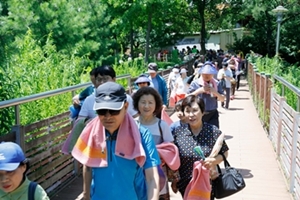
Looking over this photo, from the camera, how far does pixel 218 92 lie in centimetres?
582

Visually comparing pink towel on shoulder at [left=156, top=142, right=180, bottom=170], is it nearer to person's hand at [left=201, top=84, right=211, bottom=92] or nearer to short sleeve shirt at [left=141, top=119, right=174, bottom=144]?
short sleeve shirt at [left=141, top=119, right=174, bottom=144]

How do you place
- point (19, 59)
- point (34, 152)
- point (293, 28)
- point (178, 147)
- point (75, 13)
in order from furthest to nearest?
1. point (293, 28)
2. point (75, 13)
3. point (19, 59)
4. point (34, 152)
5. point (178, 147)

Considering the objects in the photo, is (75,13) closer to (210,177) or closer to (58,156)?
(58,156)

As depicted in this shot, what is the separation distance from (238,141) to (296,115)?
361 centimetres

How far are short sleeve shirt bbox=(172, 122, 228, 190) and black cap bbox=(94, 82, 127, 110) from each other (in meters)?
1.32

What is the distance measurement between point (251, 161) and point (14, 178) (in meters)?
5.52

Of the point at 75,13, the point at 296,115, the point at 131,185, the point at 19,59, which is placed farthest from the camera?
the point at 75,13

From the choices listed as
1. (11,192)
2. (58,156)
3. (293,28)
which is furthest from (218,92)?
(293,28)

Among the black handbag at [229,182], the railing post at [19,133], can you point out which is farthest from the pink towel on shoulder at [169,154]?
the railing post at [19,133]

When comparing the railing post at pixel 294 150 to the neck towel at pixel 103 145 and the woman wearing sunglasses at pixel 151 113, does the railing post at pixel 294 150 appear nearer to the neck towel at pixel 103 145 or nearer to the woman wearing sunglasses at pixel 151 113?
the woman wearing sunglasses at pixel 151 113

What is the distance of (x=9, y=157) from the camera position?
2.19 meters

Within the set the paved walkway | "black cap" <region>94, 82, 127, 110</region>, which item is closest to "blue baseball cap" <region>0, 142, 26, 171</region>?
"black cap" <region>94, 82, 127, 110</region>

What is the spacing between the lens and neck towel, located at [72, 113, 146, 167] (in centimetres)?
232

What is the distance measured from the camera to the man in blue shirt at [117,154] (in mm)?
2305
